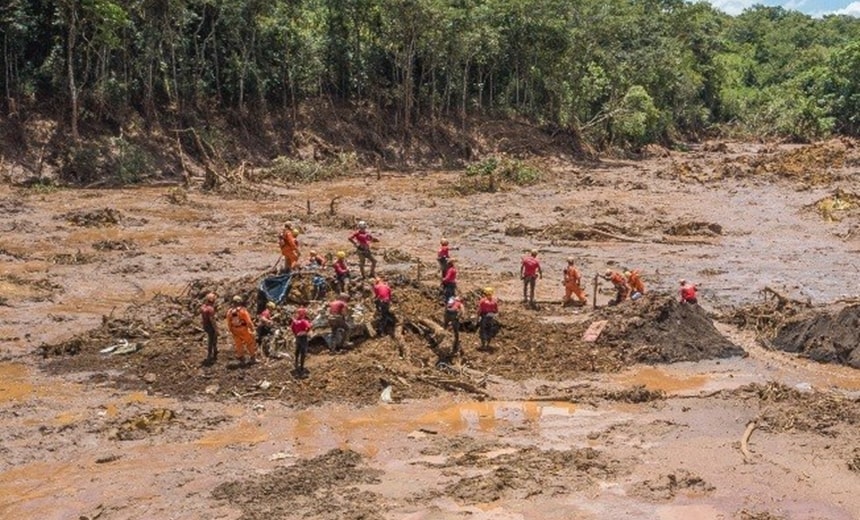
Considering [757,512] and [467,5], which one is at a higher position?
[467,5]

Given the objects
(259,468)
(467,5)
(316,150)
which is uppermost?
(467,5)

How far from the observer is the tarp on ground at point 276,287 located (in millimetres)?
17156

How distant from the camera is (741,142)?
67.9m

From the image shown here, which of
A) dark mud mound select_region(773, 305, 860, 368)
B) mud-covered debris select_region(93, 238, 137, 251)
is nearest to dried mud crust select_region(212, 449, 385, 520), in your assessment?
dark mud mound select_region(773, 305, 860, 368)

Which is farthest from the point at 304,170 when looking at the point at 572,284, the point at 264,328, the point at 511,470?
the point at 511,470

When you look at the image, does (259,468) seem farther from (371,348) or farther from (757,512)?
(757,512)

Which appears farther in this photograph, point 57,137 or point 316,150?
point 316,150

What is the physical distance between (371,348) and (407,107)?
34.2 metres

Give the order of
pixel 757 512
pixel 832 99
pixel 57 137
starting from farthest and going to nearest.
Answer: pixel 832 99 → pixel 57 137 → pixel 757 512

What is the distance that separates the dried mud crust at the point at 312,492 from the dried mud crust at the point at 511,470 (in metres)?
0.77

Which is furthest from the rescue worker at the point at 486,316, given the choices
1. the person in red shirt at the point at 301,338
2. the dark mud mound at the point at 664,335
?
the person in red shirt at the point at 301,338

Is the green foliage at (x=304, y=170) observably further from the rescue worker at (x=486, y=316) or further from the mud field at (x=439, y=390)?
the rescue worker at (x=486, y=316)

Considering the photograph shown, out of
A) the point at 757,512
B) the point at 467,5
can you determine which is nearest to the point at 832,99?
the point at 467,5

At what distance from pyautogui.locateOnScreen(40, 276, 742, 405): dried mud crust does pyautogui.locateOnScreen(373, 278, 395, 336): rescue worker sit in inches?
7.5
